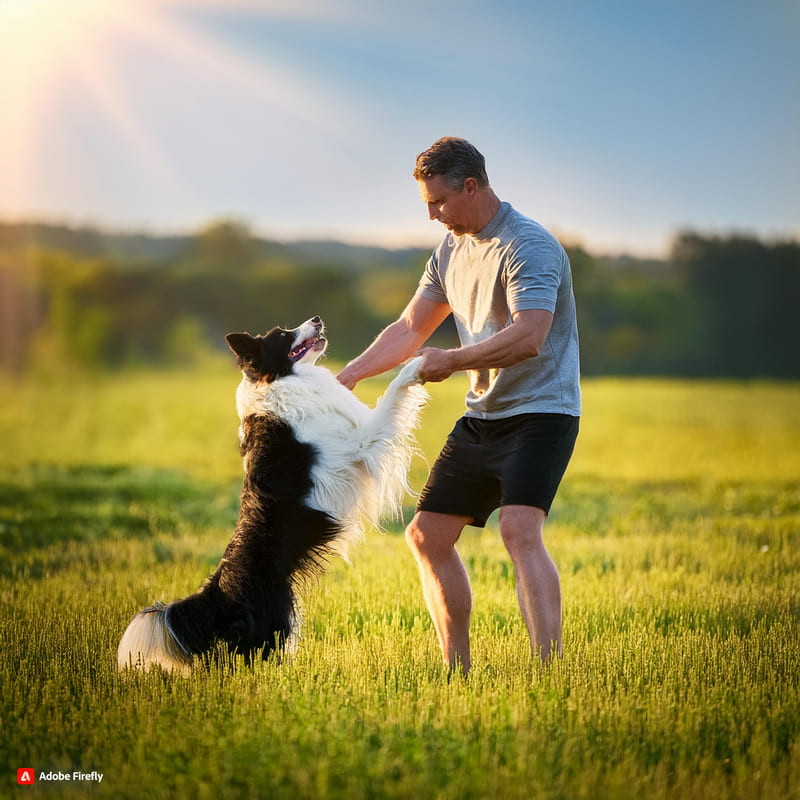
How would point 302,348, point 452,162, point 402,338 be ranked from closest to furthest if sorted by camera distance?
point 452,162 → point 402,338 → point 302,348

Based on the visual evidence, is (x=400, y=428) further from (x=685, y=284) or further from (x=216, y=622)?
(x=685, y=284)

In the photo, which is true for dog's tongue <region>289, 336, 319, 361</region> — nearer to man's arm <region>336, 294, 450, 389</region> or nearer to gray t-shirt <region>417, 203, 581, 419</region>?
man's arm <region>336, 294, 450, 389</region>

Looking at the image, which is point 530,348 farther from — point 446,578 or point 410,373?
point 446,578

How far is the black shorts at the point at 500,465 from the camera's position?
4930 mm

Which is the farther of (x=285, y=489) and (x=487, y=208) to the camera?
(x=285, y=489)

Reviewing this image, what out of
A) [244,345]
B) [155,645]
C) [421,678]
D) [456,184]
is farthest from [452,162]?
[155,645]

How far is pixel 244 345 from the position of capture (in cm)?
576

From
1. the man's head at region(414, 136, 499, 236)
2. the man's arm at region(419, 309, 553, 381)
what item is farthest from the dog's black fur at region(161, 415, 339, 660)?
the man's head at region(414, 136, 499, 236)

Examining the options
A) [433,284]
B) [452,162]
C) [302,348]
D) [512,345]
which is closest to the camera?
[512,345]

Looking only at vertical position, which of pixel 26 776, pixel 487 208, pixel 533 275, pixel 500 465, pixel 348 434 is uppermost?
pixel 487 208

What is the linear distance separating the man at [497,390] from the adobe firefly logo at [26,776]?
2.17 metres

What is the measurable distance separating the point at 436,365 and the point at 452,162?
1038mm

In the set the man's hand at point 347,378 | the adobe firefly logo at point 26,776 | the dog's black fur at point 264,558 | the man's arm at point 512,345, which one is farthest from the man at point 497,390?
the adobe firefly logo at point 26,776

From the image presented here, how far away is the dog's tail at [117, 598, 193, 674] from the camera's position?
5.00 meters
